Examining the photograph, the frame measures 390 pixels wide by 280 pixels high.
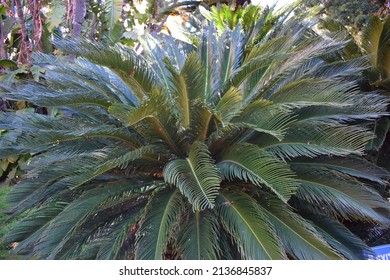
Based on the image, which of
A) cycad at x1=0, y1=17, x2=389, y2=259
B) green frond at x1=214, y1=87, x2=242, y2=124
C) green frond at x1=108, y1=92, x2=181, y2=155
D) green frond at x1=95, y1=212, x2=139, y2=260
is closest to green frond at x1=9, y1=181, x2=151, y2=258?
cycad at x1=0, y1=17, x2=389, y2=259

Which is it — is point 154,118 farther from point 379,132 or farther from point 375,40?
point 375,40

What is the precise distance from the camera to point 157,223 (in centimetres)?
265

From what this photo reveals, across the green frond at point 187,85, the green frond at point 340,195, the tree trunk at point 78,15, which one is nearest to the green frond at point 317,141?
the green frond at point 340,195

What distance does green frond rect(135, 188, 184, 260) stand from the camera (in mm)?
2529

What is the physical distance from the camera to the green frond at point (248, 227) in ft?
Answer: 8.03

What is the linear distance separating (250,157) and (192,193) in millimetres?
557

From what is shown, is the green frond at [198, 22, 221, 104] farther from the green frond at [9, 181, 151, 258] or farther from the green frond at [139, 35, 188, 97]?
the green frond at [9, 181, 151, 258]

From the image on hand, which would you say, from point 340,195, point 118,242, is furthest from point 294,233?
point 118,242

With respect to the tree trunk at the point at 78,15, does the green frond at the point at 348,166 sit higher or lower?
lower

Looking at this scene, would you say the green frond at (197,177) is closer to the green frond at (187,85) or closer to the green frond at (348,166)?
the green frond at (187,85)

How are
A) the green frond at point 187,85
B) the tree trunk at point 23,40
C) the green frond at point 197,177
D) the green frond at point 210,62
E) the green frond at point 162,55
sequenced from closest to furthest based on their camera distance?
the green frond at point 197,177, the green frond at point 187,85, the green frond at point 210,62, the green frond at point 162,55, the tree trunk at point 23,40

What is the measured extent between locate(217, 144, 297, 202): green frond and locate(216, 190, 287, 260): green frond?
0.18 meters

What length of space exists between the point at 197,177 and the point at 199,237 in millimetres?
457

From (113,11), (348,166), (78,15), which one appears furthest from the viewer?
(78,15)
